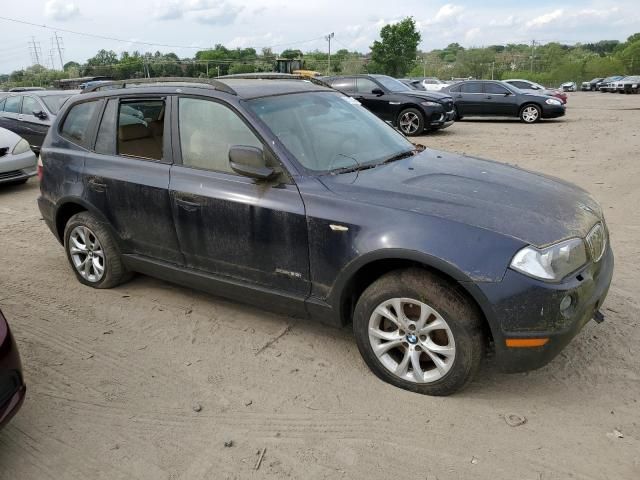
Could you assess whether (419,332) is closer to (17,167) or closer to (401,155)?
(401,155)

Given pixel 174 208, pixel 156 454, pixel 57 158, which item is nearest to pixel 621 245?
pixel 174 208

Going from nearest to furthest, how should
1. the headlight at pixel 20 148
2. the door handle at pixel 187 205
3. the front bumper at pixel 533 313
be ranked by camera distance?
the front bumper at pixel 533 313 → the door handle at pixel 187 205 → the headlight at pixel 20 148

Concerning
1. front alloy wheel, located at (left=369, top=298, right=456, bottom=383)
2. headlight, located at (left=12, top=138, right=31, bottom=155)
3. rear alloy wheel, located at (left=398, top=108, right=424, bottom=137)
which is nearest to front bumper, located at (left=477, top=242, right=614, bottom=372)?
front alloy wheel, located at (left=369, top=298, right=456, bottom=383)

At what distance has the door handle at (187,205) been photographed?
3747 millimetres

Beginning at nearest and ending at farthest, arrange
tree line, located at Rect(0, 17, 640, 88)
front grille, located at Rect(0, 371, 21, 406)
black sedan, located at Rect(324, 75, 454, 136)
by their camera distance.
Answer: front grille, located at Rect(0, 371, 21, 406)
black sedan, located at Rect(324, 75, 454, 136)
tree line, located at Rect(0, 17, 640, 88)

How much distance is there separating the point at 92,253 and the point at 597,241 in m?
3.88

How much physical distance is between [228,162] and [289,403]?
1624 mm

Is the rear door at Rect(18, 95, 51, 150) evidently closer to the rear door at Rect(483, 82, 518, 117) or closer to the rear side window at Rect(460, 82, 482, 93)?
the rear side window at Rect(460, 82, 482, 93)

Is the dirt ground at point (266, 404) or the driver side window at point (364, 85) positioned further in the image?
the driver side window at point (364, 85)

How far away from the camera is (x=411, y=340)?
3102mm

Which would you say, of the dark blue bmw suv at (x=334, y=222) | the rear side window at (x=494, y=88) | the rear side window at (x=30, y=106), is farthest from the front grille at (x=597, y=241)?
the rear side window at (x=494, y=88)

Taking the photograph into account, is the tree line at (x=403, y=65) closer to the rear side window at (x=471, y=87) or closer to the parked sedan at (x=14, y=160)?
the rear side window at (x=471, y=87)

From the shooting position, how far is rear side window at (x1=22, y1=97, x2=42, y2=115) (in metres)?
11.7

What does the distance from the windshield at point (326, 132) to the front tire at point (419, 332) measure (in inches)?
37.2
